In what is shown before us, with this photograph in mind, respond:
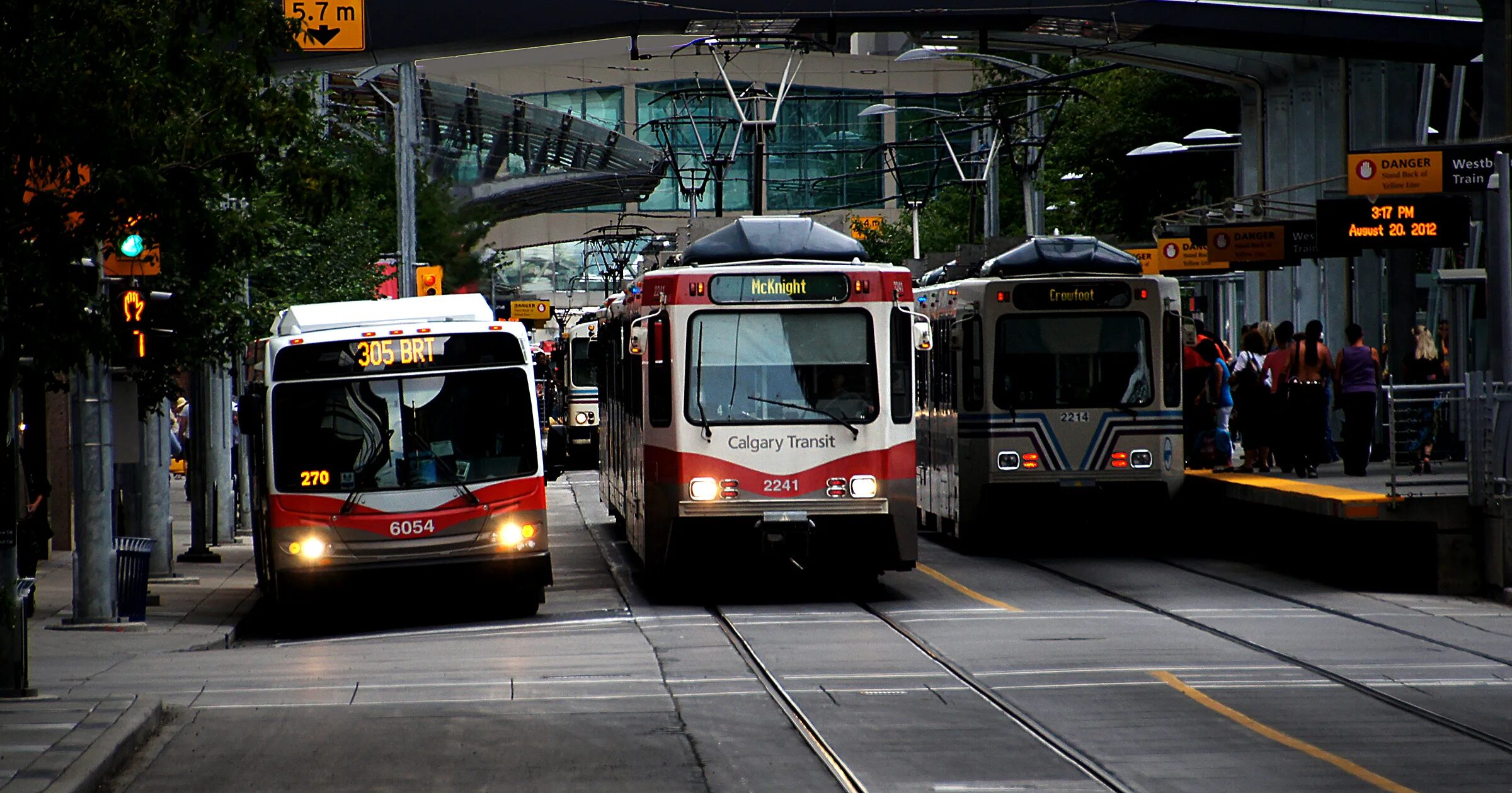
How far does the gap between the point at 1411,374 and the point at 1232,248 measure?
370cm

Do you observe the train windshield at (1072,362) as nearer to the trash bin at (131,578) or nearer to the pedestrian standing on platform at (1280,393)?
the pedestrian standing on platform at (1280,393)

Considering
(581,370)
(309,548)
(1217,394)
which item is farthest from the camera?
(581,370)

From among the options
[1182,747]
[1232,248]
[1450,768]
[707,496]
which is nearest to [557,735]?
[1182,747]

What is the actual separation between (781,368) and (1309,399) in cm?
636

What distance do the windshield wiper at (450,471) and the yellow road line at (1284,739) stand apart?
6.18 metres

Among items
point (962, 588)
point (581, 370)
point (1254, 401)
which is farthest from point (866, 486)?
point (581, 370)

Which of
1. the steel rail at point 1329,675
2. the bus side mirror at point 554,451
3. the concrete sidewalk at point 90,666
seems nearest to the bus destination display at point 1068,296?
the steel rail at point 1329,675

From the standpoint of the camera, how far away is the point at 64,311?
1038 cm

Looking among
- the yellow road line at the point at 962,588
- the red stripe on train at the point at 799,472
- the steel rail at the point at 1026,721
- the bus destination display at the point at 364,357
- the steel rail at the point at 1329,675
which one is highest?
the bus destination display at the point at 364,357

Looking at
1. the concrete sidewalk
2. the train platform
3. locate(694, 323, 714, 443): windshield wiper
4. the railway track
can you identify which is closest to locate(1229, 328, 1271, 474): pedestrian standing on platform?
the train platform

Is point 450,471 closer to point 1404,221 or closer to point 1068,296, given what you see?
point 1068,296

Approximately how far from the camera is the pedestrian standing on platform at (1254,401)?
21.2m

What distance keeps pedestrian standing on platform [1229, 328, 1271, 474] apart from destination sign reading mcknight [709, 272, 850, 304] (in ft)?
19.9

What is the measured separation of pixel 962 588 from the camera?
725 inches
